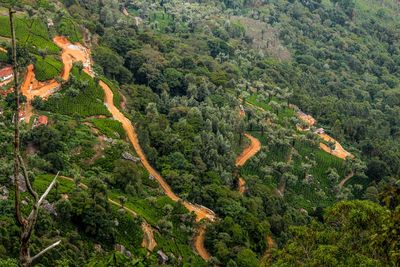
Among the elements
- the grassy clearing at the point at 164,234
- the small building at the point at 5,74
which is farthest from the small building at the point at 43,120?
the grassy clearing at the point at 164,234

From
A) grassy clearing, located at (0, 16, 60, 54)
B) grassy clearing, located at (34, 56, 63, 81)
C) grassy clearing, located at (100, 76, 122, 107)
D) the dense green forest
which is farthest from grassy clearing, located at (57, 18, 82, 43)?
grassy clearing, located at (100, 76, 122, 107)

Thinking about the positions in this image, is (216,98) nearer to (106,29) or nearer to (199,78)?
(199,78)

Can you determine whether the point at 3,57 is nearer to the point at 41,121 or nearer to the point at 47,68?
the point at 47,68

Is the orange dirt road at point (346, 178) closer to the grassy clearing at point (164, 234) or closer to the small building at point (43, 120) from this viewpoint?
the grassy clearing at point (164, 234)

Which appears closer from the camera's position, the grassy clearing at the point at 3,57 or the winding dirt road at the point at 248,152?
the grassy clearing at the point at 3,57

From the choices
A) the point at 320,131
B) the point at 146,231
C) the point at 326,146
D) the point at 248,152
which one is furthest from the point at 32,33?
the point at 320,131

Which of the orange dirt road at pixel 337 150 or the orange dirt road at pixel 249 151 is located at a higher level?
the orange dirt road at pixel 249 151

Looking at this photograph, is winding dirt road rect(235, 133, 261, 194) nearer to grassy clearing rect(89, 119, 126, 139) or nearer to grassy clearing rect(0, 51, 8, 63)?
grassy clearing rect(89, 119, 126, 139)
